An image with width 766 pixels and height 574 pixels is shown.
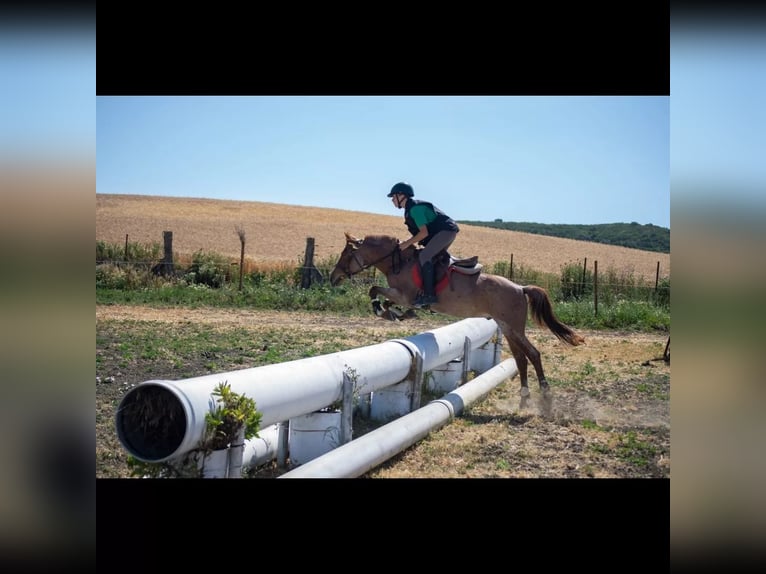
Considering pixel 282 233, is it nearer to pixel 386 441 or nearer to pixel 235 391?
pixel 386 441

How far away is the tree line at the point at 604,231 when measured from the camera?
221 feet

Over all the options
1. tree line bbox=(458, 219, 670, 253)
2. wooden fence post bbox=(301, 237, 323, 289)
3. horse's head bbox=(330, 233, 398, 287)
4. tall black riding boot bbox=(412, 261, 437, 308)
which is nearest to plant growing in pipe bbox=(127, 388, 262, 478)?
tall black riding boot bbox=(412, 261, 437, 308)

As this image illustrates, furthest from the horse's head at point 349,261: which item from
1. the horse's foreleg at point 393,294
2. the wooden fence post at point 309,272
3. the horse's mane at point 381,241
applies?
the wooden fence post at point 309,272

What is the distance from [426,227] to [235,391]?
477cm

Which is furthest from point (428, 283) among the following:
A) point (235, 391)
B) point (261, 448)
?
point (235, 391)

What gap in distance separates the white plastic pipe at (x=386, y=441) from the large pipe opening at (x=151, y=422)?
0.69 m

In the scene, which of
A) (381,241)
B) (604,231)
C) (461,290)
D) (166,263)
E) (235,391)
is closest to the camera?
(235,391)

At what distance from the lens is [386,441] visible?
5.50 m

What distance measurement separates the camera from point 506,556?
314 cm

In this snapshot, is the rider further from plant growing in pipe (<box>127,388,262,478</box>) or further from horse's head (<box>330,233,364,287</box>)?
plant growing in pipe (<box>127,388,262,478</box>)

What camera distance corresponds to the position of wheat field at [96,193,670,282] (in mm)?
33719

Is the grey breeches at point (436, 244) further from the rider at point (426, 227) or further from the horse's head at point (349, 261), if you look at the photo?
the horse's head at point (349, 261)

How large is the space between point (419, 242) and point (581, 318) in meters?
10.1
